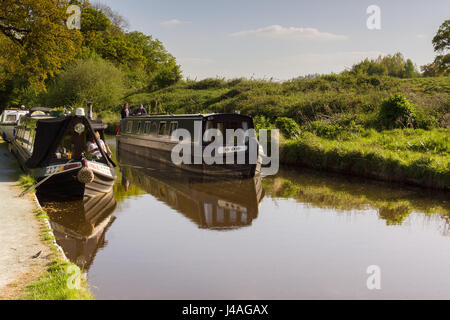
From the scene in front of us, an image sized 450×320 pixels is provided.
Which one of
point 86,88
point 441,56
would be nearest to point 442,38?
point 441,56

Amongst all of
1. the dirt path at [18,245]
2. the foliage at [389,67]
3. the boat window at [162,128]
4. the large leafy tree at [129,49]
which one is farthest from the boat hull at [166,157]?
the large leafy tree at [129,49]

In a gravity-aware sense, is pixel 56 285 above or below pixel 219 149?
below

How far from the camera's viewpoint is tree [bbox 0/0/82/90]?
17312 millimetres

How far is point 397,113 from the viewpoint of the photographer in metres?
16.0

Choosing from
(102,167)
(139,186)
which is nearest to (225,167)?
(139,186)

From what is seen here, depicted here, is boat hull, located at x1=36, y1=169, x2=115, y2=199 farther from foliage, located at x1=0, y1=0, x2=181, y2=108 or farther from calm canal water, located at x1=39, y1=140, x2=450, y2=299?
foliage, located at x1=0, y1=0, x2=181, y2=108

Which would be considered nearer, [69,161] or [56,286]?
[56,286]

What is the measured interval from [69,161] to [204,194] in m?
3.23

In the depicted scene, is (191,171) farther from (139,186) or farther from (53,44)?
(53,44)

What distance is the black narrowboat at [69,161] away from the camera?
909 cm

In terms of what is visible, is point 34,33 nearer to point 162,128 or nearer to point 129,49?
point 162,128

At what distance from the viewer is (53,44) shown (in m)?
18.3

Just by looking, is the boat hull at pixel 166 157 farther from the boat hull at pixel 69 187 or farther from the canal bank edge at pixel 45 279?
the canal bank edge at pixel 45 279

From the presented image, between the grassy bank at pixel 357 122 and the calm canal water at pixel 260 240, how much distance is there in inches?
31.9
